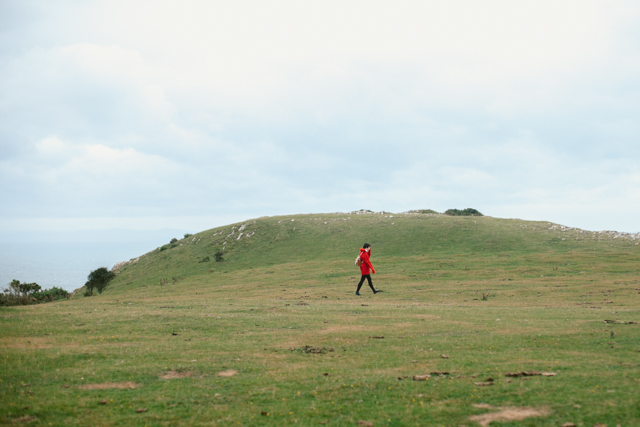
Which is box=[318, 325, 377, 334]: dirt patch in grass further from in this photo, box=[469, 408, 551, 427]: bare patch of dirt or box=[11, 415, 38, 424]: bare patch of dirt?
box=[11, 415, 38, 424]: bare patch of dirt

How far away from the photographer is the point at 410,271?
165ft

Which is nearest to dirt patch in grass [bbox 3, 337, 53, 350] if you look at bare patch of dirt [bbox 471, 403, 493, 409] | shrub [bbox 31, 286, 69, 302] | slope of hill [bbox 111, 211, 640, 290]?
bare patch of dirt [bbox 471, 403, 493, 409]

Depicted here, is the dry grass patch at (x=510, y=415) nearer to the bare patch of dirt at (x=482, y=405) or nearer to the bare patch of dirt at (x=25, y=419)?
the bare patch of dirt at (x=482, y=405)

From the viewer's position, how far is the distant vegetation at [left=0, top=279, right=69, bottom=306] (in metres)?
33.5

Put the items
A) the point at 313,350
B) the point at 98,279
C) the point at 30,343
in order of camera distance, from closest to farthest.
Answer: the point at 313,350, the point at 30,343, the point at 98,279

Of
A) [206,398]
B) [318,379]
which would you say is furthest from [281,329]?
[206,398]

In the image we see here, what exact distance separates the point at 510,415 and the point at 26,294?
4722 centimetres

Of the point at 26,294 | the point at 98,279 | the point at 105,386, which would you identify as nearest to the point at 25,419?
the point at 105,386

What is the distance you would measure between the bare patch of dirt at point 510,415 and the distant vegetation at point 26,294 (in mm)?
35700

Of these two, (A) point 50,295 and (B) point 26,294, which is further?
(A) point 50,295

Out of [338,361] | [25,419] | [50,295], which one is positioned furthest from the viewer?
[50,295]

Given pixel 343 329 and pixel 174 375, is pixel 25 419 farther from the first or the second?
pixel 343 329

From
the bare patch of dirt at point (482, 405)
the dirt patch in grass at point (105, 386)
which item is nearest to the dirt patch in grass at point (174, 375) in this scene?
the dirt patch in grass at point (105, 386)

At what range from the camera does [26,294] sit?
42.2m
